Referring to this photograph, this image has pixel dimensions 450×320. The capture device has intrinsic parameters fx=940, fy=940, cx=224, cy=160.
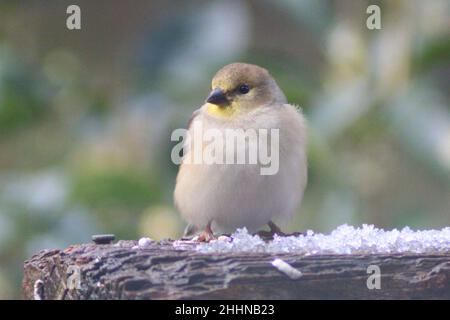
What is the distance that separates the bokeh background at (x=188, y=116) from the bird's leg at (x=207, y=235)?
79 centimetres

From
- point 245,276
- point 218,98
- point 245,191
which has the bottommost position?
point 245,276

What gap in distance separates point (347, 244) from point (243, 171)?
44.7 inches

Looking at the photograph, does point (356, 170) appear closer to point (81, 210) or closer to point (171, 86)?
point (171, 86)

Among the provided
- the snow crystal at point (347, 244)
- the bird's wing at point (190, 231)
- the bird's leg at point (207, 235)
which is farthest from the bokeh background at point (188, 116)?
the snow crystal at point (347, 244)

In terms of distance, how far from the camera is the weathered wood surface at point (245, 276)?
2254 millimetres

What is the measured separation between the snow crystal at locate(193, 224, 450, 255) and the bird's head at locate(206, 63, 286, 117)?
1162 millimetres

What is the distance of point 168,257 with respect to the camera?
2.37 meters

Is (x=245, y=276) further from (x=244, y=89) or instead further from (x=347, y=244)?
(x=244, y=89)

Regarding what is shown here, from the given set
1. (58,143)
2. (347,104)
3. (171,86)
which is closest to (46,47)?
(58,143)

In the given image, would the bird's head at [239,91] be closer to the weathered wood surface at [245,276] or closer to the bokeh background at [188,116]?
the bokeh background at [188,116]

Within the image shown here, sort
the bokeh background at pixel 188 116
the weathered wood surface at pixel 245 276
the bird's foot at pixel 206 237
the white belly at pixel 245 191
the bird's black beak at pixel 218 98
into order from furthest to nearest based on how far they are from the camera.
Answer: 1. the bokeh background at pixel 188 116
2. the bird's black beak at pixel 218 98
3. the white belly at pixel 245 191
4. the bird's foot at pixel 206 237
5. the weathered wood surface at pixel 245 276

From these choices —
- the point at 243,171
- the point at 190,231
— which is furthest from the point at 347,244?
the point at 190,231

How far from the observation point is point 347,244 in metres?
2.66

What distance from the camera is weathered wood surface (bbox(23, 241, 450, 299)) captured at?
2.25 meters
